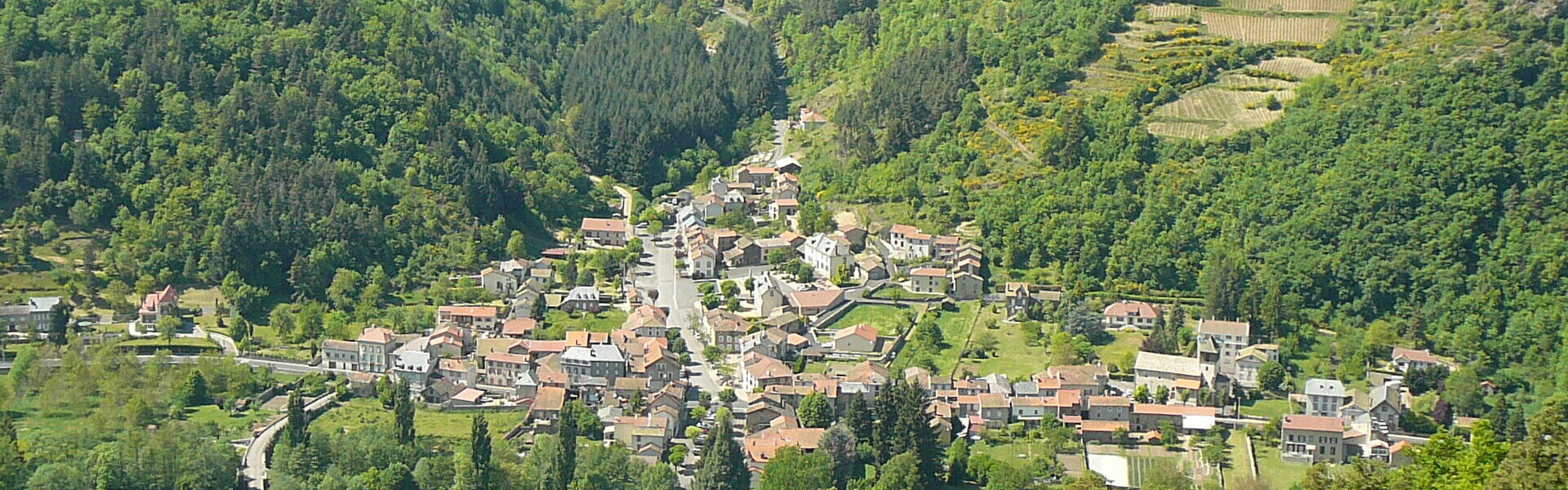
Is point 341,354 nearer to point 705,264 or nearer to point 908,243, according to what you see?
point 705,264

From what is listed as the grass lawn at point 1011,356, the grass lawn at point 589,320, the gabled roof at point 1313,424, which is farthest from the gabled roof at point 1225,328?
the grass lawn at point 589,320

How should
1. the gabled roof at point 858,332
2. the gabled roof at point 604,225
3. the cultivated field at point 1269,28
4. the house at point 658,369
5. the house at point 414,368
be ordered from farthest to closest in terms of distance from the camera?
1. the cultivated field at point 1269,28
2. the gabled roof at point 604,225
3. the gabled roof at point 858,332
4. the house at point 658,369
5. the house at point 414,368

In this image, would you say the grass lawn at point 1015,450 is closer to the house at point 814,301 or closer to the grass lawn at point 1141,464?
the grass lawn at point 1141,464

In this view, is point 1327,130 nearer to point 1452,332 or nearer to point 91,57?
point 1452,332

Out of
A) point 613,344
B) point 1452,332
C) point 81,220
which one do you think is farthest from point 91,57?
point 1452,332

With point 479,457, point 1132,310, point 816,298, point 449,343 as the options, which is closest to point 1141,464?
point 1132,310

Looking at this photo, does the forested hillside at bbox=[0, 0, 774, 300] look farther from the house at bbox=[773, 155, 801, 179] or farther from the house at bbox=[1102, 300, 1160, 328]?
the house at bbox=[1102, 300, 1160, 328]

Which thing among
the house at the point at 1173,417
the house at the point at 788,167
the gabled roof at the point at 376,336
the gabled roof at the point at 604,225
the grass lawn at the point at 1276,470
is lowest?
the grass lawn at the point at 1276,470
